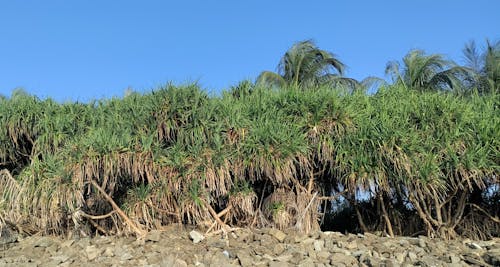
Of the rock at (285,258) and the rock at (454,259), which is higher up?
the rock at (285,258)

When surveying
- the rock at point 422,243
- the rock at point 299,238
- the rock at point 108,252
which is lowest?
the rock at point 422,243

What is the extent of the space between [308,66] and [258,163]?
10480 millimetres

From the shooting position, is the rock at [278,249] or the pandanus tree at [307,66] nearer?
the rock at [278,249]

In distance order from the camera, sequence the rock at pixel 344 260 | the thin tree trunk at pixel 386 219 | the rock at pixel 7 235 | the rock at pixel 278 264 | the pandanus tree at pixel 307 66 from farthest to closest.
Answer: the pandanus tree at pixel 307 66, the thin tree trunk at pixel 386 219, the rock at pixel 7 235, the rock at pixel 344 260, the rock at pixel 278 264

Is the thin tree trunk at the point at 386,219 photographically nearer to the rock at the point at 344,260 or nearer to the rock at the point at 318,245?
the rock at the point at 318,245

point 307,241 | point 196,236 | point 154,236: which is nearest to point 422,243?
point 307,241

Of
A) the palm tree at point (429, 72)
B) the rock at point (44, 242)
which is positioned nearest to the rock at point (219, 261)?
the rock at point (44, 242)

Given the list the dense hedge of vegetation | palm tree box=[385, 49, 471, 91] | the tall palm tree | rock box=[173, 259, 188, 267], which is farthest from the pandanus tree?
rock box=[173, 259, 188, 267]

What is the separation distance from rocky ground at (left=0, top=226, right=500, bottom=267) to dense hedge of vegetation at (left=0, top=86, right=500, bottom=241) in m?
0.47

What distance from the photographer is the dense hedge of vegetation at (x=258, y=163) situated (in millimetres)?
9297

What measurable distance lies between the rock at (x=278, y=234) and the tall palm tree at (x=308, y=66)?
10092 mm

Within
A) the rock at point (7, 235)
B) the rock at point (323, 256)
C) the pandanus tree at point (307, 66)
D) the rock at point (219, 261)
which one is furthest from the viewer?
the pandanus tree at point (307, 66)

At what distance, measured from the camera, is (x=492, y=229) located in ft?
35.1

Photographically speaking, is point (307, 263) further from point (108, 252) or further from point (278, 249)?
point (108, 252)
